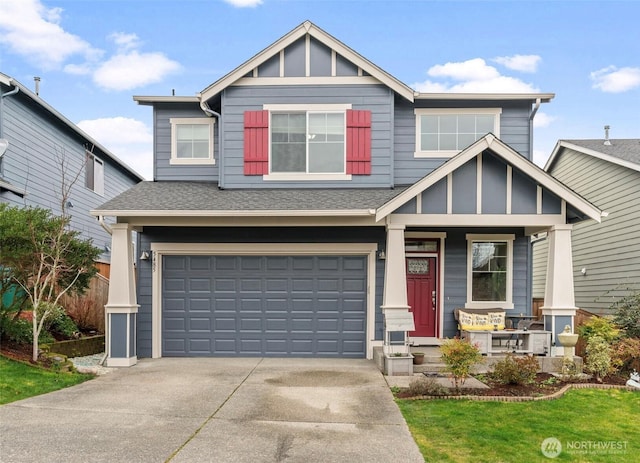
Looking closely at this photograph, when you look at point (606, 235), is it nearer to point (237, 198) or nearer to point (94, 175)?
point (237, 198)

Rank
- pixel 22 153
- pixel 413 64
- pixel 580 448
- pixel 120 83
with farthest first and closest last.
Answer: pixel 120 83 < pixel 413 64 < pixel 22 153 < pixel 580 448

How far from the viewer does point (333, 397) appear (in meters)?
6.96

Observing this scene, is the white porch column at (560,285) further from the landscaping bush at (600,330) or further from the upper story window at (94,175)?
the upper story window at (94,175)

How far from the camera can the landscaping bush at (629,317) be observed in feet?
32.4

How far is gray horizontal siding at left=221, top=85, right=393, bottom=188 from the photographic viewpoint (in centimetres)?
1088

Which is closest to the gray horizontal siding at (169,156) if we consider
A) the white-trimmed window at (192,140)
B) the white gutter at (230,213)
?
the white-trimmed window at (192,140)

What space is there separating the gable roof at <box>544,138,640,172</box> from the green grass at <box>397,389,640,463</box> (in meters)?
6.84

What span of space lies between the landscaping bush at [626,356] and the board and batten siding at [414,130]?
15.3 feet

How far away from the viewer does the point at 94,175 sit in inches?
656

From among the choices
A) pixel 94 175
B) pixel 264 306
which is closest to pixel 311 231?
pixel 264 306

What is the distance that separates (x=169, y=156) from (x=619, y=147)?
1193cm

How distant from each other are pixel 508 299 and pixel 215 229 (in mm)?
6571

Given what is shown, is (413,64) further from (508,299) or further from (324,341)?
(324,341)

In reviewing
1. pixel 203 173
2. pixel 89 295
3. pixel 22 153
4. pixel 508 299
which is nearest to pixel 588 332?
pixel 508 299
